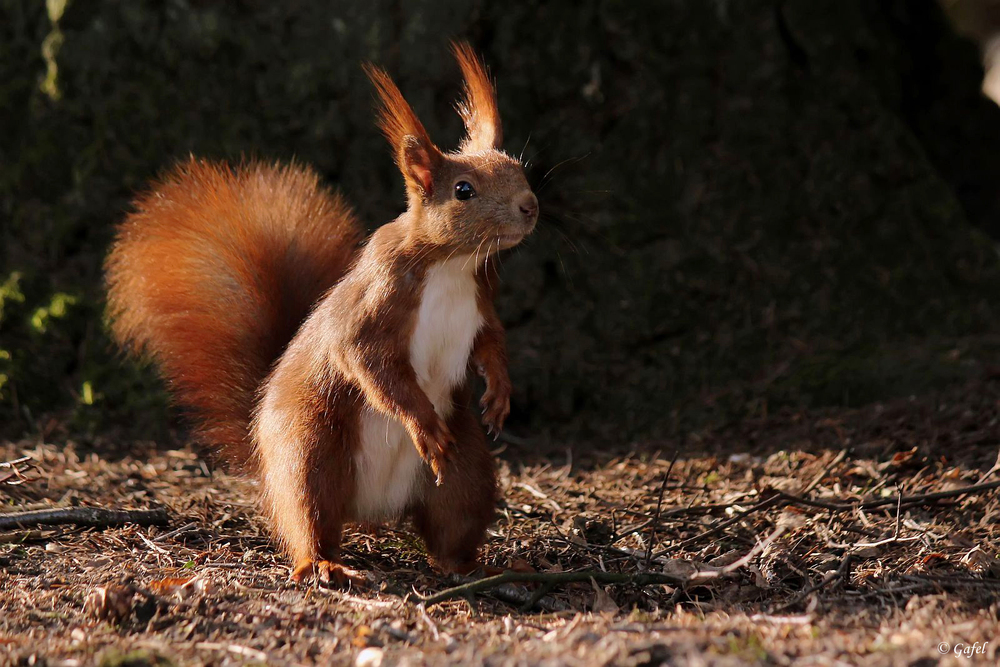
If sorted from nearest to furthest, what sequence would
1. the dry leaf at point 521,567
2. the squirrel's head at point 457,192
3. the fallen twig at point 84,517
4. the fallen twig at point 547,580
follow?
the fallen twig at point 547,580
the squirrel's head at point 457,192
the dry leaf at point 521,567
the fallen twig at point 84,517

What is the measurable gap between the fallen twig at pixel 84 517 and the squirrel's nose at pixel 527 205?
149 cm

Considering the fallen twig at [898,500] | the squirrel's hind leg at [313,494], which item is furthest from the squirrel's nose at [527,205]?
the fallen twig at [898,500]

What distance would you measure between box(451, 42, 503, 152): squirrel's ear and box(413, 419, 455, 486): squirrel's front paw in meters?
0.80

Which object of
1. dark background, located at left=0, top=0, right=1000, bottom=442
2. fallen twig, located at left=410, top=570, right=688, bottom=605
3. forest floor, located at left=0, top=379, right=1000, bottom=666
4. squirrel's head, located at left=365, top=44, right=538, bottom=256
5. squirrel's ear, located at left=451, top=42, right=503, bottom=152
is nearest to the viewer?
forest floor, located at left=0, top=379, right=1000, bottom=666

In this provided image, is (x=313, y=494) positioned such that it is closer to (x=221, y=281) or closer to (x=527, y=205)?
(x=221, y=281)

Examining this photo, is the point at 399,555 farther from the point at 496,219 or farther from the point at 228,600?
the point at 496,219

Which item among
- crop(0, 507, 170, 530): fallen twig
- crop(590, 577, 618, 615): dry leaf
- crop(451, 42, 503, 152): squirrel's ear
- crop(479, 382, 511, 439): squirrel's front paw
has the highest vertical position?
crop(451, 42, 503, 152): squirrel's ear

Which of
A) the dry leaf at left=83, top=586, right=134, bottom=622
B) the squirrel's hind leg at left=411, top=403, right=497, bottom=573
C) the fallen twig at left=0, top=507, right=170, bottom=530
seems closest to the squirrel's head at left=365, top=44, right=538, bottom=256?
the squirrel's hind leg at left=411, top=403, right=497, bottom=573

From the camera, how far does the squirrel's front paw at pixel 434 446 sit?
2.71 meters

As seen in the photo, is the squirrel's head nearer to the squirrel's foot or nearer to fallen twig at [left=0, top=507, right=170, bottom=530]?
the squirrel's foot

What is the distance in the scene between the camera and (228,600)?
2525mm

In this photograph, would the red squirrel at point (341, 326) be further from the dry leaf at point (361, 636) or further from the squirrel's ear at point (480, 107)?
the dry leaf at point (361, 636)

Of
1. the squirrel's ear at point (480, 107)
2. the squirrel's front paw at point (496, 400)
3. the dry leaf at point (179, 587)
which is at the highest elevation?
the squirrel's ear at point (480, 107)

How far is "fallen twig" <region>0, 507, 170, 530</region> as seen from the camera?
122 inches
